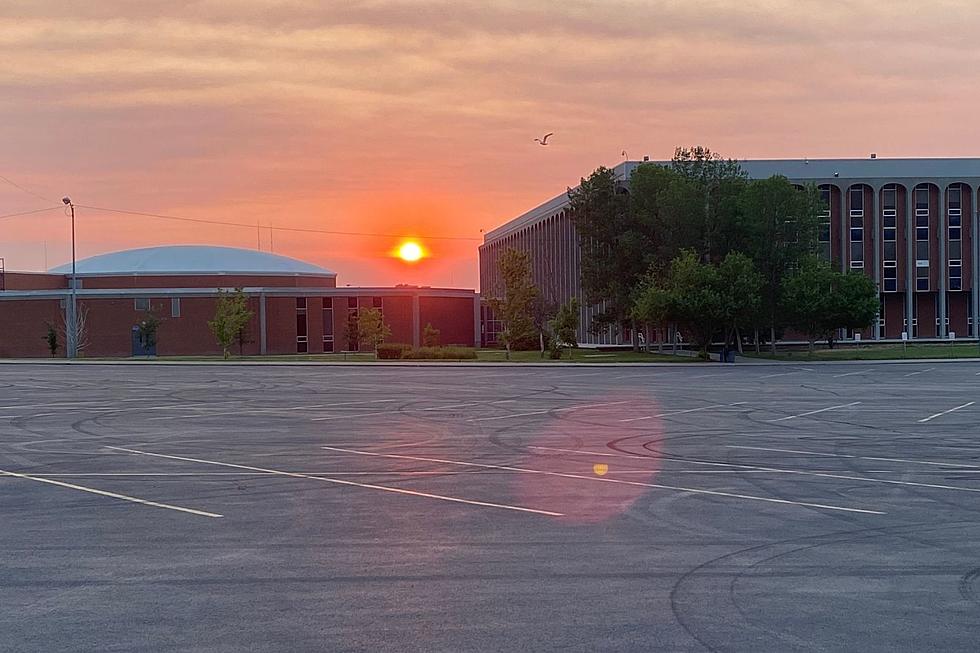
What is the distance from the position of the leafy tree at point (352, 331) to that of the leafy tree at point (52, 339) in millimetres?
23659

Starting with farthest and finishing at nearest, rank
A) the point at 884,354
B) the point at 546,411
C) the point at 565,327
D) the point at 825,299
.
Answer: the point at 565,327 → the point at 884,354 → the point at 825,299 → the point at 546,411

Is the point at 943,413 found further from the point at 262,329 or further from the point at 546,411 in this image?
the point at 262,329

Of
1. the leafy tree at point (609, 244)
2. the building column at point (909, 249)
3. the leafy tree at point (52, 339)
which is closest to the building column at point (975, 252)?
the building column at point (909, 249)

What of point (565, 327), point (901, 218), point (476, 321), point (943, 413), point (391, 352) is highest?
point (901, 218)

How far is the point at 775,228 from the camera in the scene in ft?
211

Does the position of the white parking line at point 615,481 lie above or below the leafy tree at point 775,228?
below

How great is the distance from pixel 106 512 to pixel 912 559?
9.15 meters

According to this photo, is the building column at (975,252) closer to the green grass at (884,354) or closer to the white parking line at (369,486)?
the green grass at (884,354)

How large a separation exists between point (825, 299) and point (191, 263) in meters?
72.8

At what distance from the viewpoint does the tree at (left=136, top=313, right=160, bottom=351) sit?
82938 millimetres

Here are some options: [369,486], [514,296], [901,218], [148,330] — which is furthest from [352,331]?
[369,486]

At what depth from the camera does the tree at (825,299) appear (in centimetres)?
5838

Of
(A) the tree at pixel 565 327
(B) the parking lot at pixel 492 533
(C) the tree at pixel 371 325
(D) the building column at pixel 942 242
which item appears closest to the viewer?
(B) the parking lot at pixel 492 533

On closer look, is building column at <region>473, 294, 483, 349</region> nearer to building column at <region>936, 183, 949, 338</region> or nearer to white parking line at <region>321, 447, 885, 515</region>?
building column at <region>936, 183, 949, 338</region>
